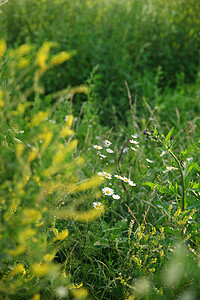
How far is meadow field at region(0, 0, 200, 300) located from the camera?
5.13 feet

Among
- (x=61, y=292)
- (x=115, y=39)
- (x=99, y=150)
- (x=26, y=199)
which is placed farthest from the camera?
(x=115, y=39)

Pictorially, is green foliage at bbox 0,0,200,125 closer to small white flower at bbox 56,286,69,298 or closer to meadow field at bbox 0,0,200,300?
meadow field at bbox 0,0,200,300

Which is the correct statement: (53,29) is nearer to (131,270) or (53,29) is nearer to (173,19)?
(173,19)

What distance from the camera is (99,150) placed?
8.90ft

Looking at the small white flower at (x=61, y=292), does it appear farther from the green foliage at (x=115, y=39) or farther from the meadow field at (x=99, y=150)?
the green foliage at (x=115, y=39)

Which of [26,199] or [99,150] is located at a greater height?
[26,199]

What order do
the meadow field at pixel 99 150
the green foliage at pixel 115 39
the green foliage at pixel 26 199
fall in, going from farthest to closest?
1. the green foliage at pixel 115 39
2. the meadow field at pixel 99 150
3. the green foliage at pixel 26 199

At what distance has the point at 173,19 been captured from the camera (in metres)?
5.71

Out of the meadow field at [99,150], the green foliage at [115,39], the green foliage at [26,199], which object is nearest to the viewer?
the green foliage at [26,199]

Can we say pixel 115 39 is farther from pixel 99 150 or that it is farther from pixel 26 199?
pixel 26 199

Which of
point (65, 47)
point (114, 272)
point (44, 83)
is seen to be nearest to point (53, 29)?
point (65, 47)

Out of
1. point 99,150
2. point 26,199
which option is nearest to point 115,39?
point 99,150

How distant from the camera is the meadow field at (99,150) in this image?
5.13ft

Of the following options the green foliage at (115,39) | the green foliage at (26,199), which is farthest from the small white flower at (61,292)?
the green foliage at (115,39)
